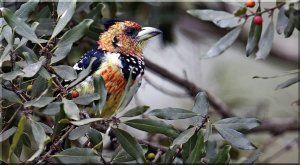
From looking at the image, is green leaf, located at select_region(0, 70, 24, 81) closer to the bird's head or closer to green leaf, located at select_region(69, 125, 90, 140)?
green leaf, located at select_region(69, 125, 90, 140)

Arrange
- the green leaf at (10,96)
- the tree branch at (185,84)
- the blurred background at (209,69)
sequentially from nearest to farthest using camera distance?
the green leaf at (10,96), the tree branch at (185,84), the blurred background at (209,69)

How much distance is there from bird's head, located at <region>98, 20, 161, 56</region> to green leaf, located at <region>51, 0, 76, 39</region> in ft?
1.28

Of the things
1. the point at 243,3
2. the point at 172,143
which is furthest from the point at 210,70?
the point at 172,143

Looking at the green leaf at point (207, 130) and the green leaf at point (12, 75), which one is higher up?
the green leaf at point (12, 75)

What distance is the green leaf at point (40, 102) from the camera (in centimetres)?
163

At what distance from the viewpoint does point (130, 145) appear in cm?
165

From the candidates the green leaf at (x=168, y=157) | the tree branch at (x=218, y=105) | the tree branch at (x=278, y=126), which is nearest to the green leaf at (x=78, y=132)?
the green leaf at (x=168, y=157)

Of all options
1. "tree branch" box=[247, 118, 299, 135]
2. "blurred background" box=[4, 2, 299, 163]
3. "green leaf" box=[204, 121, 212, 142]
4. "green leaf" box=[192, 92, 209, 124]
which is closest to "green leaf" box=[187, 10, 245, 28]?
"green leaf" box=[192, 92, 209, 124]

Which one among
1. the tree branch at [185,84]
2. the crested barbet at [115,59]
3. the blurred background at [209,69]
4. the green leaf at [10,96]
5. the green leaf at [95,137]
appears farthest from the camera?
the blurred background at [209,69]

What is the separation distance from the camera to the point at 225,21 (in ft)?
7.06

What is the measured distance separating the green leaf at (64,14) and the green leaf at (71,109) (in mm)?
232

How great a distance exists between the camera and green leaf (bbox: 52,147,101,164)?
156cm

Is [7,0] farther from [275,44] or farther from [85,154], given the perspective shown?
[275,44]

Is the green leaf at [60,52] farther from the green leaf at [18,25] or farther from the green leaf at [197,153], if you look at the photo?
the green leaf at [197,153]
